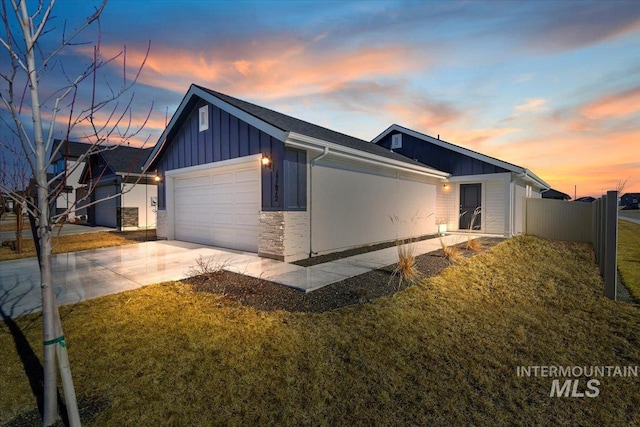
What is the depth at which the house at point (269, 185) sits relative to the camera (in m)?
7.30

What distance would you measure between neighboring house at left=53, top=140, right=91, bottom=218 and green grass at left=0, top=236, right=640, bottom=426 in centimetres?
160

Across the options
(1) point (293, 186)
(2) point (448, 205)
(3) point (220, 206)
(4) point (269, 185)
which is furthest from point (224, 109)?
(2) point (448, 205)

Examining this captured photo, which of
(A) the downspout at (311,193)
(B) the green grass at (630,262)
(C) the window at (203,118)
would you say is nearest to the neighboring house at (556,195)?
(B) the green grass at (630,262)

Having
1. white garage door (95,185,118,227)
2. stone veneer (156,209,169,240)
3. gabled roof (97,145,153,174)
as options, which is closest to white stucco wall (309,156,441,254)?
stone veneer (156,209,169,240)

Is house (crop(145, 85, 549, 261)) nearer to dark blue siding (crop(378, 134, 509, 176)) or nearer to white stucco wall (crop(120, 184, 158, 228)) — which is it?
dark blue siding (crop(378, 134, 509, 176))

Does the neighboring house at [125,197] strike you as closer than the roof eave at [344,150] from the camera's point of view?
No

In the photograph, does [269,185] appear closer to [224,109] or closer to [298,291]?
[224,109]

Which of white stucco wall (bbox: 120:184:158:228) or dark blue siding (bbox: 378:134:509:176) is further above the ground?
dark blue siding (bbox: 378:134:509:176)

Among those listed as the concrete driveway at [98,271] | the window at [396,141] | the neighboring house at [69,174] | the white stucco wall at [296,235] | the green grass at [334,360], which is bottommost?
the green grass at [334,360]

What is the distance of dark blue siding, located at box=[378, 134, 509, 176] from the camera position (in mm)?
13273

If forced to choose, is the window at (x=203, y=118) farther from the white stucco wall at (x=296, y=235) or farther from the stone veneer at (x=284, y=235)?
the white stucco wall at (x=296, y=235)

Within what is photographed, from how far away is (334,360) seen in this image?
120 inches

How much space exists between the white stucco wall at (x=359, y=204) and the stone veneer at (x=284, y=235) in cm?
39

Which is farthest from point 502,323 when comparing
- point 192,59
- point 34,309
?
point 192,59
